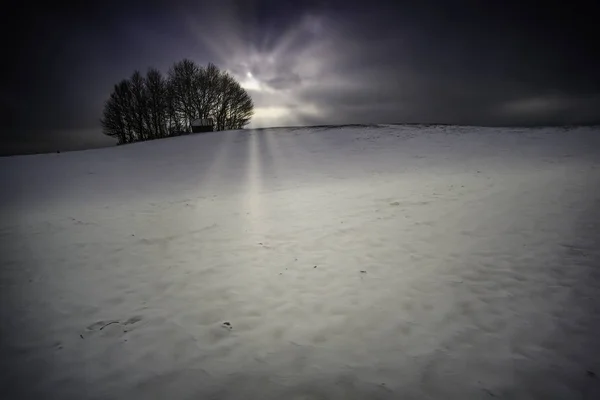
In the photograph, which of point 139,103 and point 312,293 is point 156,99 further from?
point 312,293

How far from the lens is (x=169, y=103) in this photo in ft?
131

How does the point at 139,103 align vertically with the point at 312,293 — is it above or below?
above

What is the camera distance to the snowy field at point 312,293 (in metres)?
3.25

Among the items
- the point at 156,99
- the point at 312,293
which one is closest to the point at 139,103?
the point at 156,99

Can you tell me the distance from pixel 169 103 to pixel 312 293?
43091 millimetres

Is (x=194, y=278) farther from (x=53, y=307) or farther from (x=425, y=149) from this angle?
(x=425, y=149)

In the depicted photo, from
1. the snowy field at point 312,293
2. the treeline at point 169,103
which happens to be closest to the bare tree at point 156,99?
the treeline at point 169,103

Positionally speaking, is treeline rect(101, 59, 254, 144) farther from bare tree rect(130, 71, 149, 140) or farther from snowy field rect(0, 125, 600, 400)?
snowy field rect(0, 125, 600, 400)

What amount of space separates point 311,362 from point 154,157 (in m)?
23.2

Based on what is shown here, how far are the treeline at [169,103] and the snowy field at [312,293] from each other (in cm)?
3058

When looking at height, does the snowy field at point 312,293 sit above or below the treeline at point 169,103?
below

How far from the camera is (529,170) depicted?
Answer: 47.1 ft

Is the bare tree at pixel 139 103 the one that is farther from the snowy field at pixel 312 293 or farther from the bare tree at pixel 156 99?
the snowy field at pixel 312 293

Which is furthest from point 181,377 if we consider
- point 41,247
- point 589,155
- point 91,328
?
point 589,155
